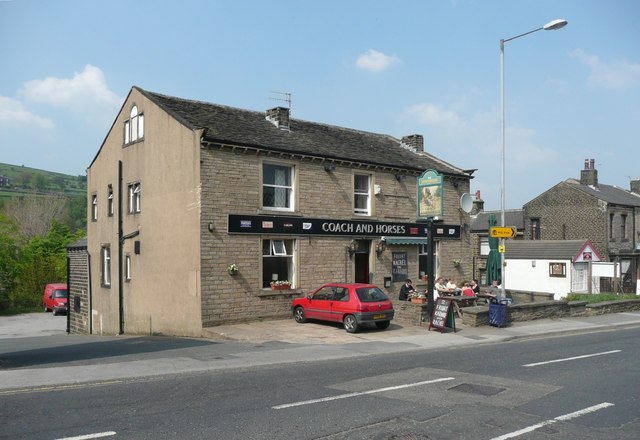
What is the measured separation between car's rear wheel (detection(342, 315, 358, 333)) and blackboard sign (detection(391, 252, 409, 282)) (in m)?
6.52

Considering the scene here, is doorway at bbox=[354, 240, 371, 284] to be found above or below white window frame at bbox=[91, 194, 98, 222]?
below

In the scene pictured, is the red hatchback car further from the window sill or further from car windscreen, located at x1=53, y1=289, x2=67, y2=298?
car windscreen, located at x1=53, y1=289, x2=67, y2=298

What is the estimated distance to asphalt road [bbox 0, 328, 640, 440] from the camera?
24.2 feet

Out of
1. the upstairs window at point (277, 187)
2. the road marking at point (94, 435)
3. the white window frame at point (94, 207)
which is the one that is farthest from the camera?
the white window frame at point (94, 207)

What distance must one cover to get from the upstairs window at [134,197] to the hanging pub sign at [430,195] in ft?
38.0

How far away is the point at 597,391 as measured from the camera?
32.0 ft

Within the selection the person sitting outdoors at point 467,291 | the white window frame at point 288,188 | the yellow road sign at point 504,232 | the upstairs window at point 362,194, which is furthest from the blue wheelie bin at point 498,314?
the white window frame at point 288,188

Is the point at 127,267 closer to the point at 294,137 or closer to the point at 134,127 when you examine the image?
the point at 134,127

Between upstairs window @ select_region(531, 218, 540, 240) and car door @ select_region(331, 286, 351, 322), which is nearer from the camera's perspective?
car door @ select_region(331, 286, 351, 322)

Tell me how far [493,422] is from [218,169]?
44.5ft

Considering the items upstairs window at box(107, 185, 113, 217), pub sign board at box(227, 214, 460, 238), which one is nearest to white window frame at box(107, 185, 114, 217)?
upstairs window at box(107, 185, 113, 217)

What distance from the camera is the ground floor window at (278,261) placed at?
20500 mm

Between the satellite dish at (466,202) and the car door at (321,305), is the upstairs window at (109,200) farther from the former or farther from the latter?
the satellite dish at (466,202)

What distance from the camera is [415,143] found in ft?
94.0
